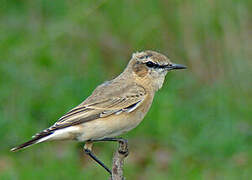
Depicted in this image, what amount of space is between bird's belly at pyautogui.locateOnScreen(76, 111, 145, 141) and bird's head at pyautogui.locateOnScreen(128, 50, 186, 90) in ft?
2.47

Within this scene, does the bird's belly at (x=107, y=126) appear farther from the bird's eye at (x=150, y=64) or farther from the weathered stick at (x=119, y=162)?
the bird's eye at (x=150, y=64)

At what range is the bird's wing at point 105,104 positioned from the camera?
307 inches

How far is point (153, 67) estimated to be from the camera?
8.53 meters

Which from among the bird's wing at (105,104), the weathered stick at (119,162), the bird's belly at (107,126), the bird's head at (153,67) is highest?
the bird's head at (153,67)

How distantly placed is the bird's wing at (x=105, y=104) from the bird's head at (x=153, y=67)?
0.66 ft

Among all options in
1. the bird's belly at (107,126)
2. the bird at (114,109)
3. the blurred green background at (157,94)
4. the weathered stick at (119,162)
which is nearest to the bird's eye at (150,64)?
the bird at (114,109)

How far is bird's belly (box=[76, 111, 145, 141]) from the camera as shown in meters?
7.75

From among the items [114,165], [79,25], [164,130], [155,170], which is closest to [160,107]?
[164,130]

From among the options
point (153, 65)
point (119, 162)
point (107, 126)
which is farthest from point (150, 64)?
point (119, 162)

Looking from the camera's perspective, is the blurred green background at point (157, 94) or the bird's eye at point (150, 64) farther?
the blurred green background at point (157, 94)

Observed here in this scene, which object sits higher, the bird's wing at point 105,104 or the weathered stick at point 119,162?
the bird's wing at point 105,104

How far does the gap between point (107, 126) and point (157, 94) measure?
3925 mm

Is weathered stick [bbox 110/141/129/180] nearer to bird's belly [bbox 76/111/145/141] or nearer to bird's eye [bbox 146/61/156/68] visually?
bird's belly [bbox 76/111/145/141]

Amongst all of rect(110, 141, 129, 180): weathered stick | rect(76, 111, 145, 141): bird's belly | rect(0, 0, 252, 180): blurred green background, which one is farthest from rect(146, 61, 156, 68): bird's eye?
rect(0, 0, 252, 180): blurred green background
